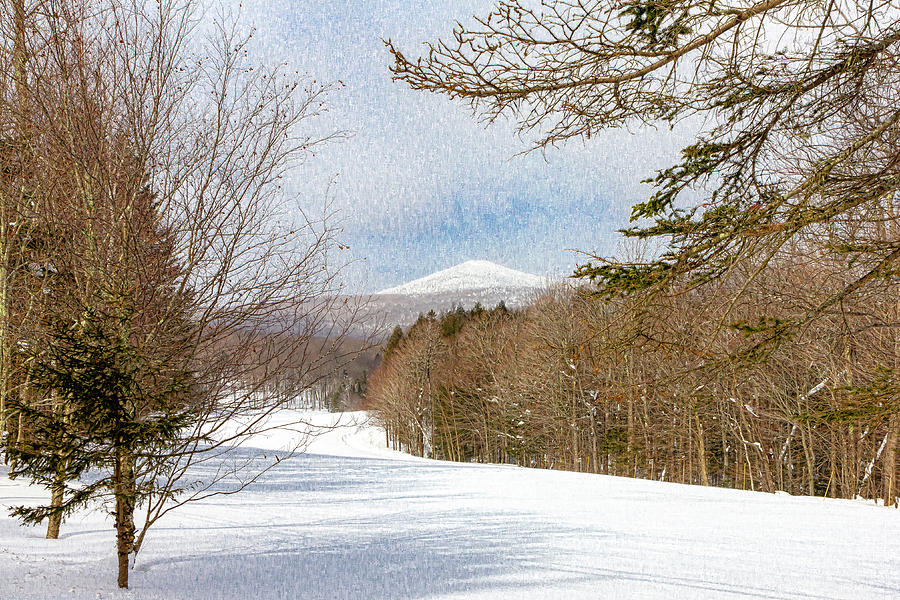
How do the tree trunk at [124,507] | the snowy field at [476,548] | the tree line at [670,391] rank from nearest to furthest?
the tree line at [670,391]
the tree trunk at [124,507]
the snowy field at [476,548]

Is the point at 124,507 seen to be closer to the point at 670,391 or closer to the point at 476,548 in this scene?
the point at 476,548

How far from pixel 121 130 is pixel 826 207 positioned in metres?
5.68

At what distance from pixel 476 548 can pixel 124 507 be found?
493cm

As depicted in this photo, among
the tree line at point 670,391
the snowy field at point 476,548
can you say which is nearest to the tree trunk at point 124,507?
the snowy field at point 476,548

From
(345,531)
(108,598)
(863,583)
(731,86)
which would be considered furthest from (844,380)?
(108,598)

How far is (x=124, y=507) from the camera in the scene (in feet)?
17.6

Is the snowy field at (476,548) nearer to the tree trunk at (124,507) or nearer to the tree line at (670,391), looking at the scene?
the tree trunk at (124,507)

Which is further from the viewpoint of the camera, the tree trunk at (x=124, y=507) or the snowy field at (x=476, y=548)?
the snowy field at (x=476, y=548)

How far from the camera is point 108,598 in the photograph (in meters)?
4.84

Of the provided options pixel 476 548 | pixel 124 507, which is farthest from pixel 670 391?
pixel 124 507

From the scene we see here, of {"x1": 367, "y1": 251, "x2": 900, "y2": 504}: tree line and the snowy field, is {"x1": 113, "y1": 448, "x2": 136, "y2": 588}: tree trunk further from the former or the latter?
Result: {"x1": 367, "y1": 251, "x2": 900, "y2": 504}: tree line

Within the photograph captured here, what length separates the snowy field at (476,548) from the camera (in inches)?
239

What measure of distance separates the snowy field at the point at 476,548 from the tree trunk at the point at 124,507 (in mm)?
181

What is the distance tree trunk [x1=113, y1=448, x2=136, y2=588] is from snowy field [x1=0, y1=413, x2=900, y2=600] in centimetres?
18
